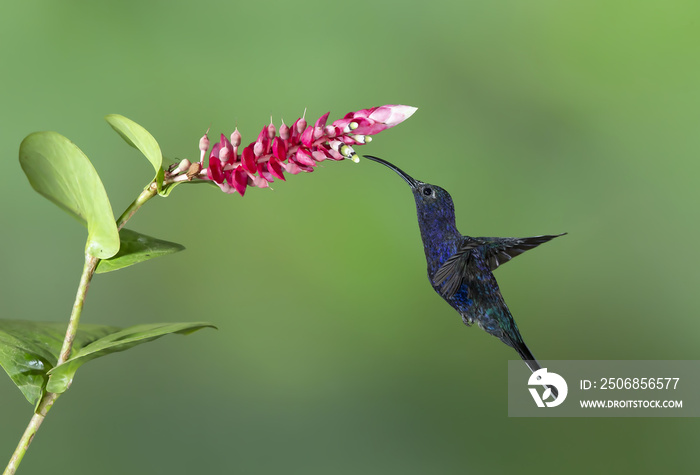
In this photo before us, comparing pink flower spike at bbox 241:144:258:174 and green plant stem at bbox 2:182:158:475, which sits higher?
pink flower spike at bbox 241:144:258:174

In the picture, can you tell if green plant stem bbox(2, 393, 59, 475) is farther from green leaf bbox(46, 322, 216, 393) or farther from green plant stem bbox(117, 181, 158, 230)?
green plant stem bbox(117, 181, 158, 230)

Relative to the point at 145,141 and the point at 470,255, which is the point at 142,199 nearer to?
the point at 145,141

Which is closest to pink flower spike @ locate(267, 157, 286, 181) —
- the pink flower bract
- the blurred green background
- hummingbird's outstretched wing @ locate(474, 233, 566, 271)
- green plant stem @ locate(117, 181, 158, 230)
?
the pink flower bract

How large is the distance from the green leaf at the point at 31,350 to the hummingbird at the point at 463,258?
36cm

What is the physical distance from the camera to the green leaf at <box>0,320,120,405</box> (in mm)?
577

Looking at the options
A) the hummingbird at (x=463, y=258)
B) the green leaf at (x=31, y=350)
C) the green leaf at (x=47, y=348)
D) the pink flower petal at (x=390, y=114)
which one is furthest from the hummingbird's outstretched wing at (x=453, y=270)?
the green leaf at (x=31, y=350)

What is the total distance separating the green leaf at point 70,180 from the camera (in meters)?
0.52

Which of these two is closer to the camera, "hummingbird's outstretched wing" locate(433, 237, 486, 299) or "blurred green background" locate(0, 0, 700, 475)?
"hummingbird's outstretched wing" locate(433, 237, 486, 299)

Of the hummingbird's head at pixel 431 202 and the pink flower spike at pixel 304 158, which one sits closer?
the pink flower spike at pixel 304 158

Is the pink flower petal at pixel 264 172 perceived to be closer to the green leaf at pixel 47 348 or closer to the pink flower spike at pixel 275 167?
the pink flower spike at pixel 275 167

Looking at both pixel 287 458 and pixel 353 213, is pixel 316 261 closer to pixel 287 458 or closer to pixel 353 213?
pixel 353 213

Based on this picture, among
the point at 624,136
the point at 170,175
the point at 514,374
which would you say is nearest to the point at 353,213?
the point at 514,374

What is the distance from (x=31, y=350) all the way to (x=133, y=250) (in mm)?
135

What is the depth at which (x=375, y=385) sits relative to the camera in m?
1.46
